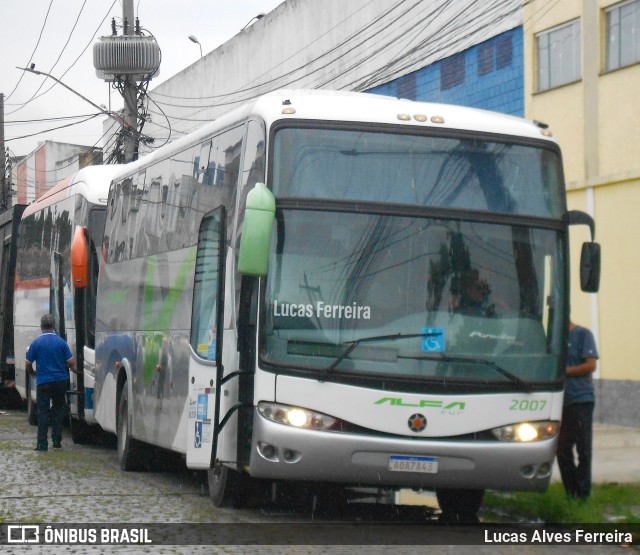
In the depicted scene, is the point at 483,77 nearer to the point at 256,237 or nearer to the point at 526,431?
the point at 526,431

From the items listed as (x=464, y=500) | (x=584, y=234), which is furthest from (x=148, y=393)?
(x=584, y=234)

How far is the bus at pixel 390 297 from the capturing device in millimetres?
9758

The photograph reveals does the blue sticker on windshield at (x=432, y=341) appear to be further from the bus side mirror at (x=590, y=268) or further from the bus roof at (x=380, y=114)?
the bus roof at (x=380, y=114)

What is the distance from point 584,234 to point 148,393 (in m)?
9.15

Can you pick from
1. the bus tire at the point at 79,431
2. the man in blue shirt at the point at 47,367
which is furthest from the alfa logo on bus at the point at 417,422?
the bus tire at the point at 79,431

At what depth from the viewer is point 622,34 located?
811 inches

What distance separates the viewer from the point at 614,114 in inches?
807

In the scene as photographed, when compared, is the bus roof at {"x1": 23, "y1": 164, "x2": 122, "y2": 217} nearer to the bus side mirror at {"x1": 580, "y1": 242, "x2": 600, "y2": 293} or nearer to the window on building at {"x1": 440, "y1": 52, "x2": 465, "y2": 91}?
the bus side mirror at {"x1": 580, "y1": 242, "x2": 600, "y2": 293}

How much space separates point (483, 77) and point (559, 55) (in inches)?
96.4

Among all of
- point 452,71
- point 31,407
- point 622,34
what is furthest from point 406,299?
point 452,71

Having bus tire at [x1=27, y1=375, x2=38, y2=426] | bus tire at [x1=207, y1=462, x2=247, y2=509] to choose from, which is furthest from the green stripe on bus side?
bus tire at [x1=27, y1=375, x2=38, y2=426]

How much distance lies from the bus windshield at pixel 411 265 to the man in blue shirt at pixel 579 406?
3.13ft

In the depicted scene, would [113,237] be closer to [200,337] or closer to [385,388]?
[200,337]

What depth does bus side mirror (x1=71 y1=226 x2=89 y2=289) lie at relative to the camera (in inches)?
678
